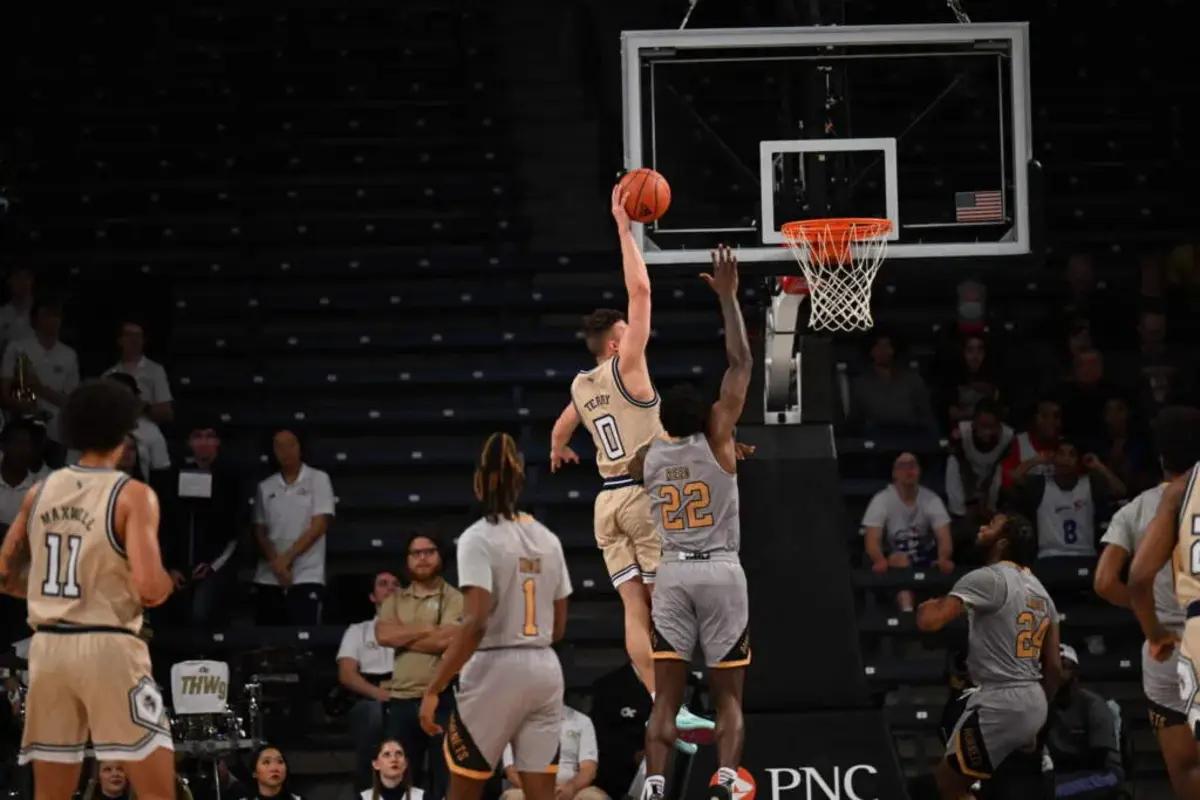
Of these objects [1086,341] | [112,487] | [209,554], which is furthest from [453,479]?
[112,487]

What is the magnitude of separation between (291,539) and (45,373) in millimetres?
2452

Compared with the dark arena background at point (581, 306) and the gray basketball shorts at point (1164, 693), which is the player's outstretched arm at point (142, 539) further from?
the gray basketball shorts at point (1164, 693)

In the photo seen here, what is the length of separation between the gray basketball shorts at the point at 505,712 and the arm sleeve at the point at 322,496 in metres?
5.62

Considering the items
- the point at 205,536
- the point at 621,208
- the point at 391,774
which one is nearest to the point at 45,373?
the point at 205,536

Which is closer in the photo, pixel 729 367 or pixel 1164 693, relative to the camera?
pixel 1164 693

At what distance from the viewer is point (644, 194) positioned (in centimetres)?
868

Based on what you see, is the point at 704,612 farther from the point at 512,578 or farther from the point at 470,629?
the point at 470,629

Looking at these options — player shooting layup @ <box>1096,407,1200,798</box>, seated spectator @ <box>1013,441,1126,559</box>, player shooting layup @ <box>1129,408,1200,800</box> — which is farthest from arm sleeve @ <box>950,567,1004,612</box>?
seated spectator @ <box>1013,441,1126,559</box>

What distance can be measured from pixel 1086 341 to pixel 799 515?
213 inches

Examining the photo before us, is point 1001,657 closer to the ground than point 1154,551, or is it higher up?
closer to the ground

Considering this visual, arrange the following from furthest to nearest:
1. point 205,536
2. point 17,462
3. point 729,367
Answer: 1. point 205,536
2. point 17,462
3. point 729,367

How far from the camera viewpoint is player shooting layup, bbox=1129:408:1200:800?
6707 millimetres

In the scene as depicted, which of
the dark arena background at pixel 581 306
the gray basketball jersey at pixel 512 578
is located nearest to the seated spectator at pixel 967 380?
the dark arena background at pixel 581 306

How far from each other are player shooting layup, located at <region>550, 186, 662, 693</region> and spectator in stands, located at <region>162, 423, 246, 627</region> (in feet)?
13.4
